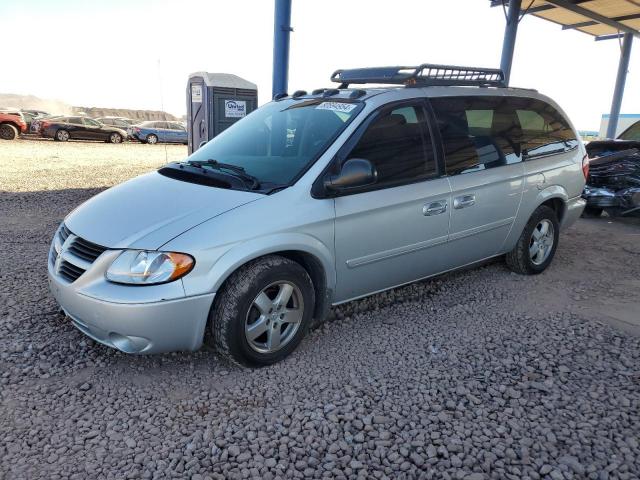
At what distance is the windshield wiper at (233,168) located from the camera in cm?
328

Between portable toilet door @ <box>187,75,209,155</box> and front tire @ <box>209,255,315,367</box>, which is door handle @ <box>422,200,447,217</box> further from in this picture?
portable toilet door @ <box>187,75,209,155</box>

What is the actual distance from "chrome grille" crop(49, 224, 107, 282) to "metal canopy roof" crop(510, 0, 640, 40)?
43.3 ft

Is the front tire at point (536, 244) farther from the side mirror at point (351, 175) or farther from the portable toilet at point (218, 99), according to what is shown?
the portable toilet at point (218, 99)

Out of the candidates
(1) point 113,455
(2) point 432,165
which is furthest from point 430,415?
(2) point 432,165

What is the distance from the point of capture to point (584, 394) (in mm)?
2957

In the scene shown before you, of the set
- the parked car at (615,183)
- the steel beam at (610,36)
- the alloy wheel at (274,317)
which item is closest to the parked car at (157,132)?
the steel beam at (610,36)

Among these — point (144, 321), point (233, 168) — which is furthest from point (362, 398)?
point (233, 168)

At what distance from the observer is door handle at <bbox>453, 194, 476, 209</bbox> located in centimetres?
393

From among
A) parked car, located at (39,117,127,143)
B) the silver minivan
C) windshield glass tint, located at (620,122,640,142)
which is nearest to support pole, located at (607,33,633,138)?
windshield glass tint, located at (620,122,640,142)

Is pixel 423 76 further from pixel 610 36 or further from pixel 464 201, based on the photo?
pixel 610 36

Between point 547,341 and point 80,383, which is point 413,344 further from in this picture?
point 80,383

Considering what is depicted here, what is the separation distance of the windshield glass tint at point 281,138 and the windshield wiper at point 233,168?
39 mm

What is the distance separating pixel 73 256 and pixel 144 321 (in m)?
0.70

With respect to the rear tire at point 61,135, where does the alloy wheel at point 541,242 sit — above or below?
above
